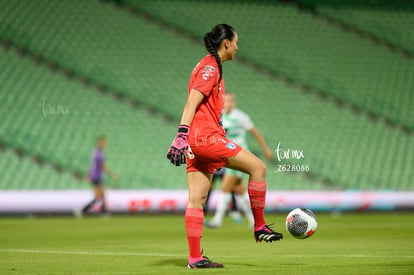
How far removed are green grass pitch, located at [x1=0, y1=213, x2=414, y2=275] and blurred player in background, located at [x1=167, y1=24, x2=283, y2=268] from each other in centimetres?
33

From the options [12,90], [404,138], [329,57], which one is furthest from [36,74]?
[404,138]

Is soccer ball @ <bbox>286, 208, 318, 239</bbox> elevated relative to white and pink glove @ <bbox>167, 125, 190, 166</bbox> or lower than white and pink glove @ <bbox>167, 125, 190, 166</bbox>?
lower

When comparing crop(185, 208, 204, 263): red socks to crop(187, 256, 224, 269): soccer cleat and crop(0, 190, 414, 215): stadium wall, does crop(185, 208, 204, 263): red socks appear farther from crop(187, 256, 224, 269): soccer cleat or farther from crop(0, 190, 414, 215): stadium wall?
crop(0, 190, 414, 215): stadium wall

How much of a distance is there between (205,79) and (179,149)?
25.3 inches

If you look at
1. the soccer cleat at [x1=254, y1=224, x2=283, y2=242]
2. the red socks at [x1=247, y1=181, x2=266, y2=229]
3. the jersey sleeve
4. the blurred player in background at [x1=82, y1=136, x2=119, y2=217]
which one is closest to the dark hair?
the jersey sleeve

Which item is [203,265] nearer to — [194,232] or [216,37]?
[194,232]

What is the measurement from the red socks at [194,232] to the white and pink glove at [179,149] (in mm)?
544

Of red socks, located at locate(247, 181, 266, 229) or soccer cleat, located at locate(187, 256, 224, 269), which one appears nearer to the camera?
soccer cleat, located at locate(187, 256, 224, 269)

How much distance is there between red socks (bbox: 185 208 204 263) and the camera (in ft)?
22.3

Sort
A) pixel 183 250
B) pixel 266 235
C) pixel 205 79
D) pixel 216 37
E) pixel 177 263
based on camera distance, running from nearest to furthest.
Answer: pixel 205 79 → pixel 266 235 → pixel 216 37 → pixel 177 263 → pixel 183 250

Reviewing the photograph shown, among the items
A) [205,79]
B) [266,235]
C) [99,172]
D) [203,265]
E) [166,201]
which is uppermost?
[99,172]

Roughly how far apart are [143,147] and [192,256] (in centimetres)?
1320

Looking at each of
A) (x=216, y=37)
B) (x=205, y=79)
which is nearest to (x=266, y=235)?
(x=205, y=79)

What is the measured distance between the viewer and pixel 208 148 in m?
6.80
